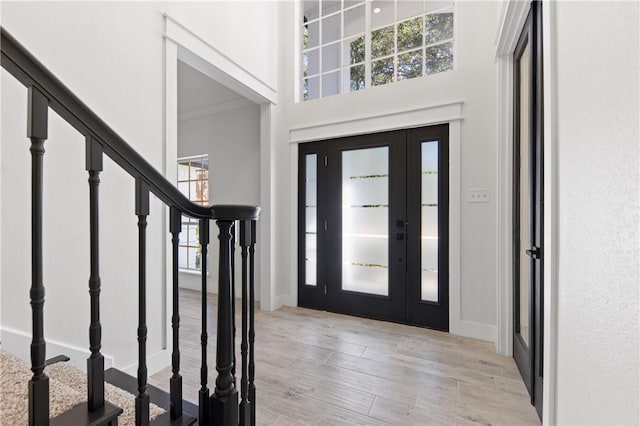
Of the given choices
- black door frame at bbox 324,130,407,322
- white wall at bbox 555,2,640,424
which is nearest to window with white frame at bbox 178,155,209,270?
black door frame at bbox 324,130,407,322

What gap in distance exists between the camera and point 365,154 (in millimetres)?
3295

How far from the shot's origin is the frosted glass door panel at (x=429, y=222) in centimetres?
295

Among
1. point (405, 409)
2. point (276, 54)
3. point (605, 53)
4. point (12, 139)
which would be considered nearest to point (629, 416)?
point (605, 53)

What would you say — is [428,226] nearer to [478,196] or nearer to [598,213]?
[478,196]

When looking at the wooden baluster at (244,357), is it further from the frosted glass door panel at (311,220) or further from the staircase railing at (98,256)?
the frosted glass door panel at (311,220)

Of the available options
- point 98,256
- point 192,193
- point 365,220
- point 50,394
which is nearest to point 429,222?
point 365,220

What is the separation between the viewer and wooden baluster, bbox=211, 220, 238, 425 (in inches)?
43.4

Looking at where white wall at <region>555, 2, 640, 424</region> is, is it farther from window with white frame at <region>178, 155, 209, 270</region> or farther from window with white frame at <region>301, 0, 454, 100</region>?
window with white frame at <region>178, 155, 209, 270</region>

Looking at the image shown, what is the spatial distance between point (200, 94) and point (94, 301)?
12.4 feet

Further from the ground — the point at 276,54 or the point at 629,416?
the point at 276,54

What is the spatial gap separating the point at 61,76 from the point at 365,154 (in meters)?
2.58

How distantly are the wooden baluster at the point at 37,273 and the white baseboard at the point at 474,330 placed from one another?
2909 mm

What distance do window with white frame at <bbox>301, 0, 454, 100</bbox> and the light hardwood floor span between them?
8.83 ft

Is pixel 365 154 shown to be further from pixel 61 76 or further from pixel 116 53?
pixel 61 76
